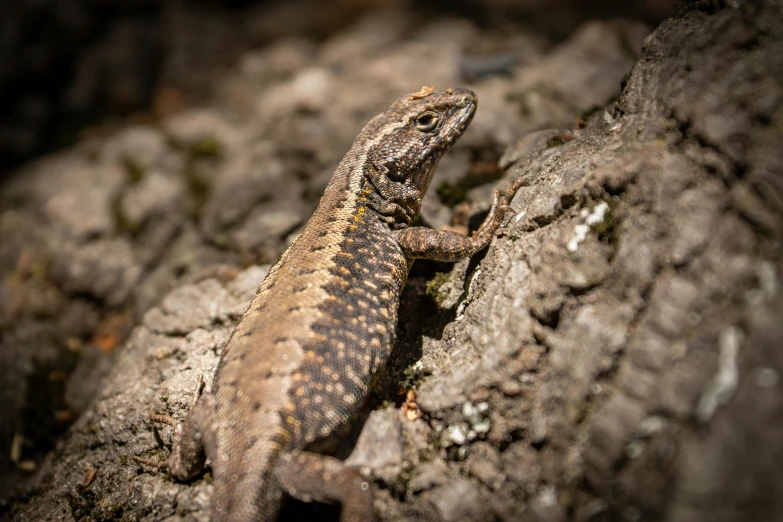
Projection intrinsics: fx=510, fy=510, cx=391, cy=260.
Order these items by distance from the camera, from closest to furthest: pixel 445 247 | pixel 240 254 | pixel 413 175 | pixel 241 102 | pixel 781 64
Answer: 1. pixel 781 64
2. pixel 445 247
3. pixel 413 175
4. pixel 240 254
5. pixel 241 102

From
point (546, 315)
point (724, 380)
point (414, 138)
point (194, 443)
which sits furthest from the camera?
point (414, 138)

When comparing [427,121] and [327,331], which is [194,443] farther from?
[427,121]

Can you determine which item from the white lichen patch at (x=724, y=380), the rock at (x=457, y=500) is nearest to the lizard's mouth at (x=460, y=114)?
the white lichen patch at (x=724, y=380)

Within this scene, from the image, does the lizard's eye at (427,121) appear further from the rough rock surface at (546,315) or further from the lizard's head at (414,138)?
the rough rock surface at (546,315)

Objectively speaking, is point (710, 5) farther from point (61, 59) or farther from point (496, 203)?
point (61, 59)

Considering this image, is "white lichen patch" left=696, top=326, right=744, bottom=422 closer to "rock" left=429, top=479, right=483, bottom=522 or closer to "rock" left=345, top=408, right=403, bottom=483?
"rock" left=429, top=479, right=483, bottom=522

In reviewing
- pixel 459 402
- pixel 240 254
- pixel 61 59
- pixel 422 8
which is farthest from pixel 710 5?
pixel 61 59

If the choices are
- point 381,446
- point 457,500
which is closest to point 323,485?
point 381,446
